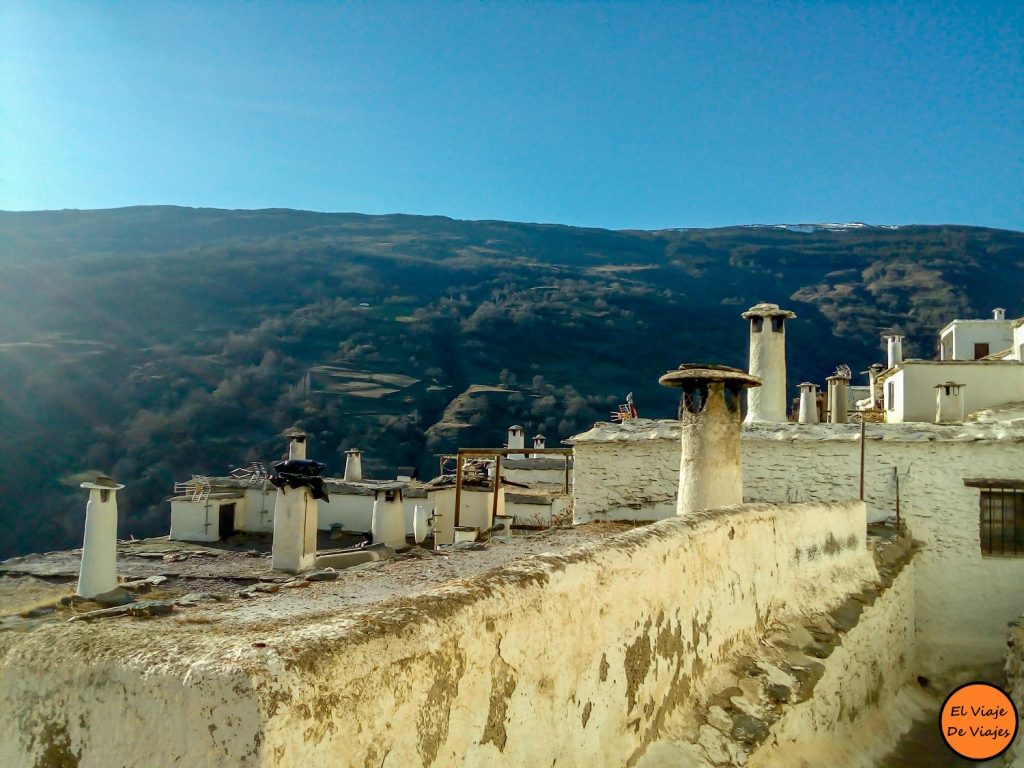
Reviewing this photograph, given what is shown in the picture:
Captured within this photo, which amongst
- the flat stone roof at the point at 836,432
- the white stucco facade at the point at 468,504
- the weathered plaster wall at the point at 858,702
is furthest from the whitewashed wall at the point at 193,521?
the weathered plaster wall at the point at 858,702

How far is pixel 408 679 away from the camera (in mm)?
2365

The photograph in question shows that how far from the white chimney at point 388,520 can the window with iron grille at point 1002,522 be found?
33.4ft

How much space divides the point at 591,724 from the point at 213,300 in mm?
96040

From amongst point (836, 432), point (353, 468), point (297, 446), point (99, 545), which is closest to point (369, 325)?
point (353, 468)

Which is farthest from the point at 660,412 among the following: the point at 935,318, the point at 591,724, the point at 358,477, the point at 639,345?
the point at 591,724

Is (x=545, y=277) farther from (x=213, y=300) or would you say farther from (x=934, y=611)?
(x=934, y=611)

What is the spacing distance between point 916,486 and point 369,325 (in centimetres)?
7665

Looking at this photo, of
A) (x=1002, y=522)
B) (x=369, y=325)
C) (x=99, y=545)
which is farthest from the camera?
(x=369, y=325)

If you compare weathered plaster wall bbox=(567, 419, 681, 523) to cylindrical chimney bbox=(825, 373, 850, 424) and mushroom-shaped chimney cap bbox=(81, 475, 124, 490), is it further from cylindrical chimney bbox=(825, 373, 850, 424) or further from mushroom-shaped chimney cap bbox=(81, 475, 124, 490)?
mushroom-shaped chimney cap bbox=(81, 475, 124, 490)

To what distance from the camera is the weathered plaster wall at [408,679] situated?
6.36ft

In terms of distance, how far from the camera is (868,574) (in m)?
9.62

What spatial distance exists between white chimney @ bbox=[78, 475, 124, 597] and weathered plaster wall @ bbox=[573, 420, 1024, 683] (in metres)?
7.96

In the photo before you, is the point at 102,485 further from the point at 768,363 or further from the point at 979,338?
the point at 979,338

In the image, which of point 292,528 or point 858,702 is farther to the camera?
point 292,528
